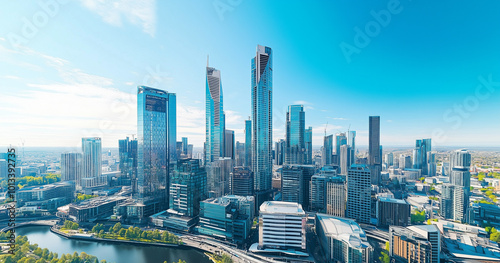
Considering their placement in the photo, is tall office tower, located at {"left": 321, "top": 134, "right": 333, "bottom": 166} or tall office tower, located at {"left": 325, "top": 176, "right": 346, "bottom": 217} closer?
tall office tower, located at {"left": 325, "top": 176, "right": 346, "bottom": 217}

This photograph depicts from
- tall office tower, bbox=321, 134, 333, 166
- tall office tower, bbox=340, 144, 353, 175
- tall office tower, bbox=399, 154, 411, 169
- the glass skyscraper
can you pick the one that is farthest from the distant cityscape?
tall office tower, bbox=321, 134, 333, 166

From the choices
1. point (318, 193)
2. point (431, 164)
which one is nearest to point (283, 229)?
point (318, 193)

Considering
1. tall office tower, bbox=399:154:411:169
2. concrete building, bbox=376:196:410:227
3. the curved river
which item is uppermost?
tall office tower, bbox=399:154:411:169

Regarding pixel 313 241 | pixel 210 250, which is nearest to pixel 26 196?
pixel 210 250

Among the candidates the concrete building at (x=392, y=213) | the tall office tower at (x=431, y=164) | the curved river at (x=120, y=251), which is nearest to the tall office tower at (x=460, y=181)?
the concrete building at (x=392, y=213)

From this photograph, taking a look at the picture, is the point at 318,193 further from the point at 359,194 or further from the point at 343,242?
the point at 343,242

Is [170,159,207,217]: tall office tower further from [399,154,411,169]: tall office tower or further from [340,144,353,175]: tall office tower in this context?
[399,154,411,169]: tall office tower
